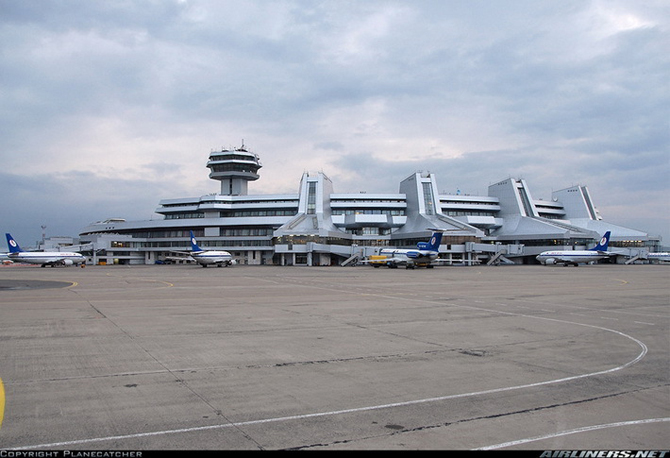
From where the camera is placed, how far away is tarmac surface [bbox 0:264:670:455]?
6707mm

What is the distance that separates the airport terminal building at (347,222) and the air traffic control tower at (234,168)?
10.9 inches

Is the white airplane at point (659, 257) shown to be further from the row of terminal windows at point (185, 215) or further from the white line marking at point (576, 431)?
the white line marking at point (576, 431)

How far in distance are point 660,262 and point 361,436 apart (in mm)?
144668

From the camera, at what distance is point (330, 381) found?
972 centimetres

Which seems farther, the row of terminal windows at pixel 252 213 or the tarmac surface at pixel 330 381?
the row of terminal windows at pixel 252 213

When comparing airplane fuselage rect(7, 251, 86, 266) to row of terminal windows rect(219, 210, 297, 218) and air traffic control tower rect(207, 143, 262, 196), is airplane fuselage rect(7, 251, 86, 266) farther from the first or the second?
air traffic control tower rect(207, 143, 262, 196)

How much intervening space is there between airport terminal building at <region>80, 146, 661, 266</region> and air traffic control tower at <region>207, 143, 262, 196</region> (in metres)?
0.28

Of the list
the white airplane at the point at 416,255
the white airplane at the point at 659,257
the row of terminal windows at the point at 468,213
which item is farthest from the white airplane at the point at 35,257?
the white airplane at the point at 659,257

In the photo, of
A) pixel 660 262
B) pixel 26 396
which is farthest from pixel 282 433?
pixel 660 262

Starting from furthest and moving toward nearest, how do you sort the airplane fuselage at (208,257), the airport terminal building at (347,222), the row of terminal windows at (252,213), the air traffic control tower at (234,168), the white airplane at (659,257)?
the air traffic control tower at (234,168) < the row of terminal windows at (252,213) < the white airplane at (659,257) < the airport terminal building at (347,222) < the airplane fuselage at (208,257)

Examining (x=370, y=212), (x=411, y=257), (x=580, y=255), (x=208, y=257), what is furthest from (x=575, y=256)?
(x=208, y=257)

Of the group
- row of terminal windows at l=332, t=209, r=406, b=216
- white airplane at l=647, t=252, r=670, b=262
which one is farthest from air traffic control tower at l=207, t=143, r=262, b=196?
white airplane at l=647, t=252, r=670, b=262

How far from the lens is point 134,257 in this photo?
128250 millimetres

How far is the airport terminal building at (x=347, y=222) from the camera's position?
112 meters
